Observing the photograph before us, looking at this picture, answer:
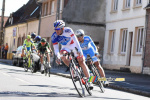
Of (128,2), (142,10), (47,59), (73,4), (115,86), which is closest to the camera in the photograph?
(115,86)

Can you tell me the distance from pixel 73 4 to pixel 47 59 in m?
20.0

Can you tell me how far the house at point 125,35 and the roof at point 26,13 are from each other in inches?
608

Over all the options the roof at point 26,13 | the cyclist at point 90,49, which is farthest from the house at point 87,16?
the cyclist at point 90,49

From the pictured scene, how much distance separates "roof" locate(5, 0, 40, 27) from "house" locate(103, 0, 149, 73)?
15439mm

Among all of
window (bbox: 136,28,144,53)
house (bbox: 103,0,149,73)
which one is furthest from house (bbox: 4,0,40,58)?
window (bbox: 136,28,144,53)

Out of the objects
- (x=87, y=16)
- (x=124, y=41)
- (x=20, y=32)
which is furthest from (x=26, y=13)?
(x=124, y=41)

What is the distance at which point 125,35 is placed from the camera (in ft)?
109

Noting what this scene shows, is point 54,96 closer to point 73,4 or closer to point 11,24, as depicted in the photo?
point 73,4

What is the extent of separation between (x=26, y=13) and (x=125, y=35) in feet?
95.7

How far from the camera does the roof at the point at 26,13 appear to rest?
54.0 m

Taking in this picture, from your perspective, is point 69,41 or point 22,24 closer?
point 69,41

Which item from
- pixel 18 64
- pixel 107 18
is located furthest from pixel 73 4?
pixel 18 64

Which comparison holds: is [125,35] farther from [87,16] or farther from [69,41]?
[69,41]

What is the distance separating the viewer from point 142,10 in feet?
99.6
